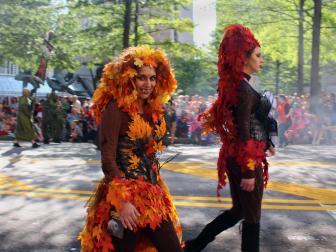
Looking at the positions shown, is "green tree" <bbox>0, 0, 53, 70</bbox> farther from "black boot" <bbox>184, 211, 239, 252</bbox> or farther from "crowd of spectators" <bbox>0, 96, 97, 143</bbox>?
"black boot" <bbox>184, 211, 239, 252</bbox>

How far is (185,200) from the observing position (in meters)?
7.35

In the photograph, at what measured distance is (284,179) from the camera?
930 cm

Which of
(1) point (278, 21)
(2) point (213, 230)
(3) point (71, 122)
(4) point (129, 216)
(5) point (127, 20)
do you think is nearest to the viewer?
(4) point (129, 216)

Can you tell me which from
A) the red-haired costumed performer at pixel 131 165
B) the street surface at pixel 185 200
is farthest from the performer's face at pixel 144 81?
the street surface at pixel 185 200

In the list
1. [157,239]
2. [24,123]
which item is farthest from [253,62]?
[24,123]

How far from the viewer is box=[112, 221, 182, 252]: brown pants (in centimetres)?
312

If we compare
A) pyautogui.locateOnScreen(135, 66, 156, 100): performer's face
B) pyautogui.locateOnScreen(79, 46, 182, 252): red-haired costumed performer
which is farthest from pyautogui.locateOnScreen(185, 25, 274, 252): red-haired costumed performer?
pyautogui.locateOnScreen(135, 66, 156, 100): performer's face

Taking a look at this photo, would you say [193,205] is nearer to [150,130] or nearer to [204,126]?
[204,126]

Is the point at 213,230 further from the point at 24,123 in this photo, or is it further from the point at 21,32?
the point at 21,32

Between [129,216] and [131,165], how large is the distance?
34 centimetres

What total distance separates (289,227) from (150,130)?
10.4 feet

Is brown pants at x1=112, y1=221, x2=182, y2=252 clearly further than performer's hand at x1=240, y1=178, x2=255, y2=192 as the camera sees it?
No

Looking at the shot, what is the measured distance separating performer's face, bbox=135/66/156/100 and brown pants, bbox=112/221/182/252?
835 mm

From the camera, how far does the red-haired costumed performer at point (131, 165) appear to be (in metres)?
3.12
